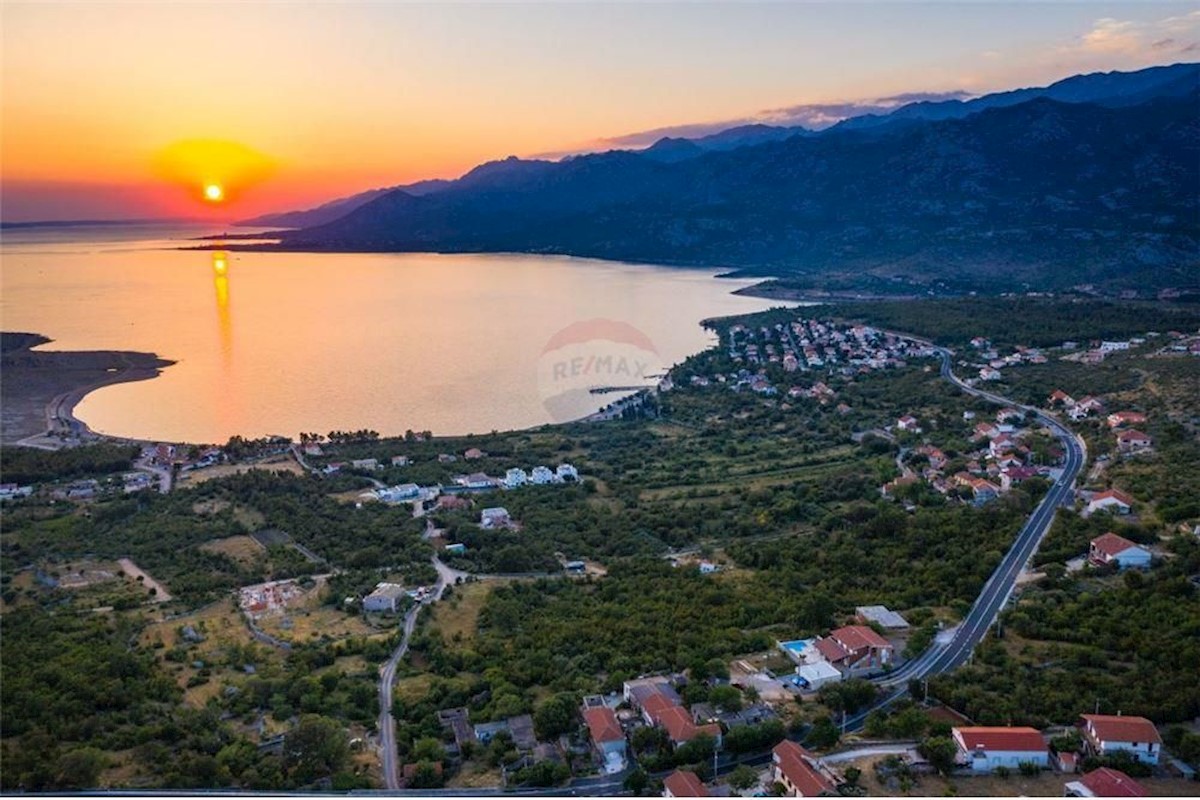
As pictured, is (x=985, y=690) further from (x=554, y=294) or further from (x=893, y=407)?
(x=554, y=294)

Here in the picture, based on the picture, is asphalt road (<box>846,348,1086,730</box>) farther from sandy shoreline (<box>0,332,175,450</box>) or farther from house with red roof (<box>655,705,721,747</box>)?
sandy shoreline (<box>0,332,175,450</box>)

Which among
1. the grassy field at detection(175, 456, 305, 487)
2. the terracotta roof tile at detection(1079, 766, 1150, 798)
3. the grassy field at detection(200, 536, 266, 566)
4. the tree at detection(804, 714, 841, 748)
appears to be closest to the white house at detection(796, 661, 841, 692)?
the tree at detection(804, 714, 841, 748)

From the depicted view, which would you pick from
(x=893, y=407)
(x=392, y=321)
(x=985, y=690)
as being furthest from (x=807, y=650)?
(x=392, y=321)

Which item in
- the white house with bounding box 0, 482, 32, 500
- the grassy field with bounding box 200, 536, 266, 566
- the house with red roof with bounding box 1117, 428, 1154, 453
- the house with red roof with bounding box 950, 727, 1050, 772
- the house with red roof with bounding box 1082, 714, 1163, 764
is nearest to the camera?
the house with red roof with bounding box 1082, 714, 1163, 764

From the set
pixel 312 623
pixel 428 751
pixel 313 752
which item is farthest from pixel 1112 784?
pixel 312 623

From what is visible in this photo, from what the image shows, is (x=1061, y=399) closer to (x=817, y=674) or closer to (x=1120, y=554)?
(x=1120, y=554)

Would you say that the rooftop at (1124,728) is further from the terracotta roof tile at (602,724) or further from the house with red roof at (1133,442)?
the house with red roof at (1133,442)
